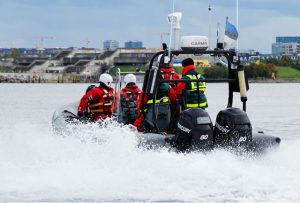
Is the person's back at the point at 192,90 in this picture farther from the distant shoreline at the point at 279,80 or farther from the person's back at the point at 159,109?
the distant shoreline at the point at 279,80

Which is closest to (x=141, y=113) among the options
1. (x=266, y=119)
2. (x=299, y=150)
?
(x=299, y=150)

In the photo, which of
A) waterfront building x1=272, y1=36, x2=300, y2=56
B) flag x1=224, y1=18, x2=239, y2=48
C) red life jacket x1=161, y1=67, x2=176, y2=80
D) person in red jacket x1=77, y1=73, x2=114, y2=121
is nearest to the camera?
flag x1=224, y1=18, x2=239, y2=48

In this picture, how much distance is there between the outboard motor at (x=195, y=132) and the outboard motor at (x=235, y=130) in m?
0.27

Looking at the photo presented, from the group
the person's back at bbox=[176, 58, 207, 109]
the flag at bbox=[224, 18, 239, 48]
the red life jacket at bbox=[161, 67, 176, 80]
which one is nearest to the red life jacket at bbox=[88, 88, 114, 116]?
the red life jacket at bbox=[161, 67, 176, 80]

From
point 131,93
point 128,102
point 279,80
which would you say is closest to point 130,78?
point 131,93

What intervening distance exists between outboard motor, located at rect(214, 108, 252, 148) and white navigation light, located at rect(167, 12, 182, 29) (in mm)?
1380

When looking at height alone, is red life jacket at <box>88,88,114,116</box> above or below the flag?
below

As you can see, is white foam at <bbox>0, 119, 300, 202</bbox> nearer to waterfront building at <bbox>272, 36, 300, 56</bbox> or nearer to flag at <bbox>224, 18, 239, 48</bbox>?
flag at <bbox>224, 18, 239, 48</bbox>

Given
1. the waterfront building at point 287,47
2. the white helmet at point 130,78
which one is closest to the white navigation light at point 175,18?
the white helmet at point 130,78

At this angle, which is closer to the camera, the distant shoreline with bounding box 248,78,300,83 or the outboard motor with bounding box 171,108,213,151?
the outboard motor with bounding box 171,108,213,151

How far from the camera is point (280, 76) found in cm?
10562

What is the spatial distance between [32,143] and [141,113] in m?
2.15

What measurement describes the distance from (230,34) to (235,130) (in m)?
1.37

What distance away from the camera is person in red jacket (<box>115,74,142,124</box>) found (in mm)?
10891
